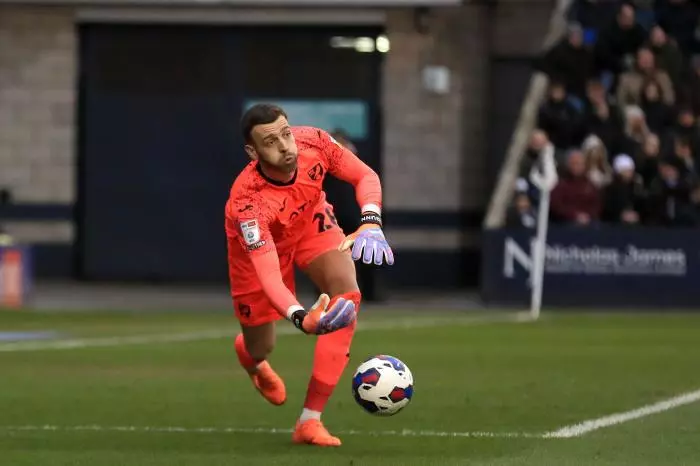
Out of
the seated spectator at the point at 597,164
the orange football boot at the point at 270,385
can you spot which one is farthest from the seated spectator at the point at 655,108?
the orange football boot at the point at 270,385

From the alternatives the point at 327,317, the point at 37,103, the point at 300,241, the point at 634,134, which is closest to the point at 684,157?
the point at 634,134

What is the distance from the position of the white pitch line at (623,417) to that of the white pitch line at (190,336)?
7240 millimetres

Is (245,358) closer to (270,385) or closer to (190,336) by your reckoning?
(270,385)

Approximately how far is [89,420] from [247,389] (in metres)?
2.38

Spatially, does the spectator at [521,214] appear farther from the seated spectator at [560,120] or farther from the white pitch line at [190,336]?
the white pitch line at [190,336]

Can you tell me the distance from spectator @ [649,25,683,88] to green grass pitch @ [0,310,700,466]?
19.7 ft

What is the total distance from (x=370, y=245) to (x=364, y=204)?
2.02 feet

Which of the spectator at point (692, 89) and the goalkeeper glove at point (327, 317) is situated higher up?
the spectator at point (692, 89)

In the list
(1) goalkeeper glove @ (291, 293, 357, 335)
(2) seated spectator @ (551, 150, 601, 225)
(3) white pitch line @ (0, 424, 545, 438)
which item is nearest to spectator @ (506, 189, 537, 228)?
(2) seated spectator @ (551, 150, 601, 225)

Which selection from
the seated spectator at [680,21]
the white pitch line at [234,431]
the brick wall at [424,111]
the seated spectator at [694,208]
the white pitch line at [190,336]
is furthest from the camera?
the brick wall at [424,111]

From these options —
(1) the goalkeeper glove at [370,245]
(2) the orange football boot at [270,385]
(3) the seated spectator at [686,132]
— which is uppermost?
Result: (1) the goalkeeper glove at [370,245]

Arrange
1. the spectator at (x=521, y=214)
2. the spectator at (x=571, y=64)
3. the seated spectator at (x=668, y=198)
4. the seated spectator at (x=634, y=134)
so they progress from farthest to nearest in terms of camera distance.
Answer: the spectator at (x=571, y=64), the seated spectator at (x=634, y=134), the spectator at (x=521, y=214), the seated spectator at (x=668, y=198)

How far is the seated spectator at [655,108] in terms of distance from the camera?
26.6 meters

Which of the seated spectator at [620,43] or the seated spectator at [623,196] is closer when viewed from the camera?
the seated spectator at [623,196]
